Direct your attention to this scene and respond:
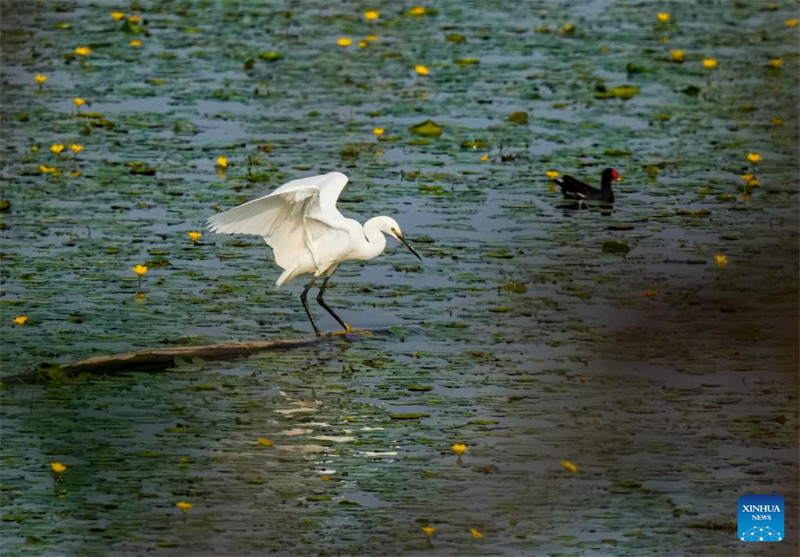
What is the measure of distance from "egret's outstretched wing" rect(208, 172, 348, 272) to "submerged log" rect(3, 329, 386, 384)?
612mm

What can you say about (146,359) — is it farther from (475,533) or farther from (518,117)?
(518,117)

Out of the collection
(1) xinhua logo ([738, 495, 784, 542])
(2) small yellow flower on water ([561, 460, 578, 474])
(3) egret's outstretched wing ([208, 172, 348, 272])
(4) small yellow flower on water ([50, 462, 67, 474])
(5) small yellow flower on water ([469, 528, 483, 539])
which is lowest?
(1) xinhua logo ([738, 495, 784, 542])

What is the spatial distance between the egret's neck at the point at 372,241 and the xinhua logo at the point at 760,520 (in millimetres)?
2991

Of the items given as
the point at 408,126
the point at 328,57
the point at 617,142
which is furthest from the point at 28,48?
the point at 617,142

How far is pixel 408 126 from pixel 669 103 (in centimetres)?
257

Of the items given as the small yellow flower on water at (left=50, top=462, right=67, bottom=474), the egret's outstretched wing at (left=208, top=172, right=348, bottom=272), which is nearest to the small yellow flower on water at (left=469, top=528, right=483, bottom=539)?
the small yellow flower on water at (left=50, top=462, right=67, bottom=474)

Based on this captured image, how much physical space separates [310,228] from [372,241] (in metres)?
0.37

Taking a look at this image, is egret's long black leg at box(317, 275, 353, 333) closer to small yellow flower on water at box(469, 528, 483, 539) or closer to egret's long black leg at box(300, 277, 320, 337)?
egret's long black leg at box(300, 277, 320, 337)

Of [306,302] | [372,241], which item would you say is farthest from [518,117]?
[372,241]

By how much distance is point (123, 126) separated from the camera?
13234mm

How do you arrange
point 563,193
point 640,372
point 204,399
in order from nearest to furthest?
point 204,399, point 640,372, point 563,193

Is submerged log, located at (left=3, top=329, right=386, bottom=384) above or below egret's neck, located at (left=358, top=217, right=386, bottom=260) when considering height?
below

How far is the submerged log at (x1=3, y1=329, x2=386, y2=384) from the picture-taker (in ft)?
26.9

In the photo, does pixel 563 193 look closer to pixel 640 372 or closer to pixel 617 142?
pixel 617 142
